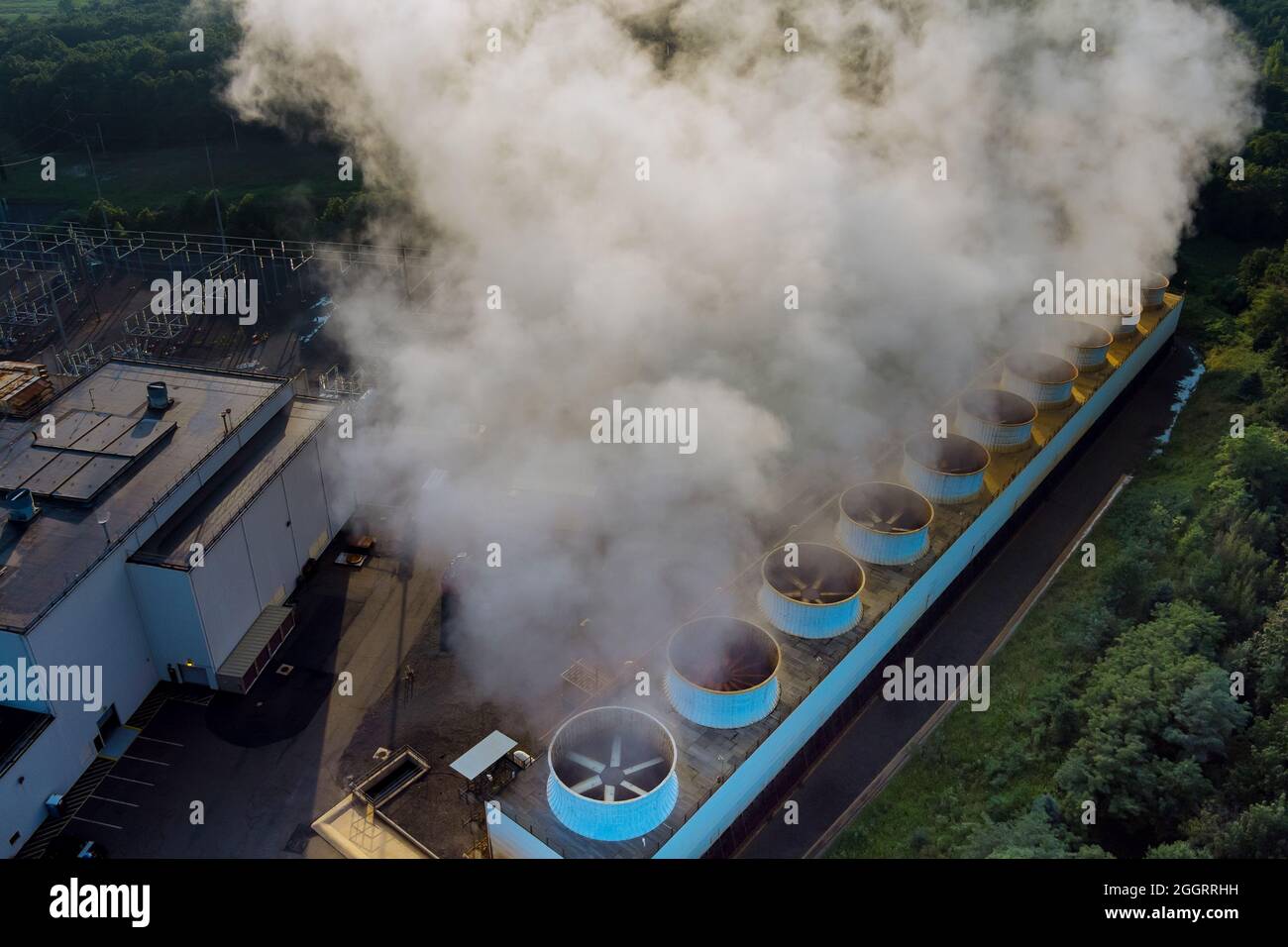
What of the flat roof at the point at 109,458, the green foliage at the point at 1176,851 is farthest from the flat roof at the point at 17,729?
the green foliage at the point at 1176,851

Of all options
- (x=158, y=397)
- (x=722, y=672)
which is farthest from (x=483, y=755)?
(x=158, y=397)

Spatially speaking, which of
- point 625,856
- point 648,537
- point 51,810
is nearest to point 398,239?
point 648,537

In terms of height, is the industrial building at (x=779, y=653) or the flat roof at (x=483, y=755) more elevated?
the industrial building at (x=779, y=653)

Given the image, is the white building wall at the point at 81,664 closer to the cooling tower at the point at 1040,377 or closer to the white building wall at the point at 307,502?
the white building wall at the point at 307,502

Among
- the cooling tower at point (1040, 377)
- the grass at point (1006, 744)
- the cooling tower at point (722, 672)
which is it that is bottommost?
the grass at point (1006, 744)

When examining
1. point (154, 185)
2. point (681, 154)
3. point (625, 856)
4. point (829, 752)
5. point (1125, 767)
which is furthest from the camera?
point (154, 185)

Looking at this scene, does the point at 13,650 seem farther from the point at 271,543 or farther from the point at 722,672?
the point at 722,672

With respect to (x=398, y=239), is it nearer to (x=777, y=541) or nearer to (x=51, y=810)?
(x=777, y=541)
